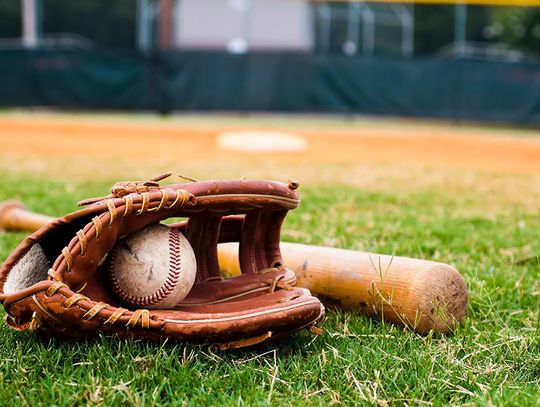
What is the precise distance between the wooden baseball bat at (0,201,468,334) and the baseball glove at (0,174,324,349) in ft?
0.55

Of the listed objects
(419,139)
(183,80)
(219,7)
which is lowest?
(419,139)

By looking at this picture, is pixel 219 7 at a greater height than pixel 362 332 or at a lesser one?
greater

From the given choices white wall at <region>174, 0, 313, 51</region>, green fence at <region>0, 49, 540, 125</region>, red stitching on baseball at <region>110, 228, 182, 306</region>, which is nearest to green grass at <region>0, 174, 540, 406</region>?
red stitching on baseball at <region>110, 228, 182, 306</region>

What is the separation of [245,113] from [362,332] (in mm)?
13973

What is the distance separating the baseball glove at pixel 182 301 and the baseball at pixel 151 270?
0.04 metres

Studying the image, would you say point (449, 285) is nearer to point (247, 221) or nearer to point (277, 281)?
point (277, 281)

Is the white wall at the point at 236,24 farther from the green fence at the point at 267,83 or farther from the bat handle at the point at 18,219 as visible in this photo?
the bat handle at the point at 18,219

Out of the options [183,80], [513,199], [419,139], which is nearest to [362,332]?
[513,199]

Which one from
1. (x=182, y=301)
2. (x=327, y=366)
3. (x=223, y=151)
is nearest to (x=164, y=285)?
(x=182, y=301)

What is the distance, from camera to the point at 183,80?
15.5 meters

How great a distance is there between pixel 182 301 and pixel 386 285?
0.69m

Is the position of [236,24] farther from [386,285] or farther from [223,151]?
[386,285]

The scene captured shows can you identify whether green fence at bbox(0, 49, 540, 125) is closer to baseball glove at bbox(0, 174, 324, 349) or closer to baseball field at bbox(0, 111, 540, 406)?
baseball field at bbox(0, 111, 540, 406)

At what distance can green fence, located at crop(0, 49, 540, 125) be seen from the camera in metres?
15.5
